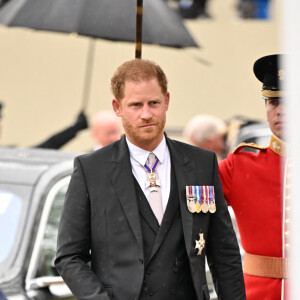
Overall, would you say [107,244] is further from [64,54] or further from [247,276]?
[64,54]

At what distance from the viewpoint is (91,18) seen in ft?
20.3

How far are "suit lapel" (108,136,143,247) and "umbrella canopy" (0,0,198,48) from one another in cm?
224

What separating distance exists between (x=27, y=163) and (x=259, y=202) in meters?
2.47

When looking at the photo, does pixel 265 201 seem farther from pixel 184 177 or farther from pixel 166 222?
pixel 166 222

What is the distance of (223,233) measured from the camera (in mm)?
3664

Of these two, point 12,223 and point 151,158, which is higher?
point 151,158

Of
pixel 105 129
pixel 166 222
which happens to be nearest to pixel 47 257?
pixel 166 222

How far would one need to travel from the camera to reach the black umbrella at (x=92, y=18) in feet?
19.7

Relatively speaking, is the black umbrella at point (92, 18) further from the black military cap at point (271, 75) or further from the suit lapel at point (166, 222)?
the suit lapel at point (166, 222)

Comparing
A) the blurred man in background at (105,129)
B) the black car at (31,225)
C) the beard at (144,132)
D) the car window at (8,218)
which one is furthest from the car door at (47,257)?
the blurred man in background at (105,129)

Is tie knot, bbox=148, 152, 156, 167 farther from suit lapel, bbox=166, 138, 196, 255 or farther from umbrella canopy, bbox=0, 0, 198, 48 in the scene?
umbrella canopy, bbox=0, 0, 198, 48

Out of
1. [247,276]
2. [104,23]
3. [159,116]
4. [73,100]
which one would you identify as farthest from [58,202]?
[73,100]

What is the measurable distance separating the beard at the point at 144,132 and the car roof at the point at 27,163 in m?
2.35

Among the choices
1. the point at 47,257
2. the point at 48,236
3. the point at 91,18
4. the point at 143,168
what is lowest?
the point at 47,257
